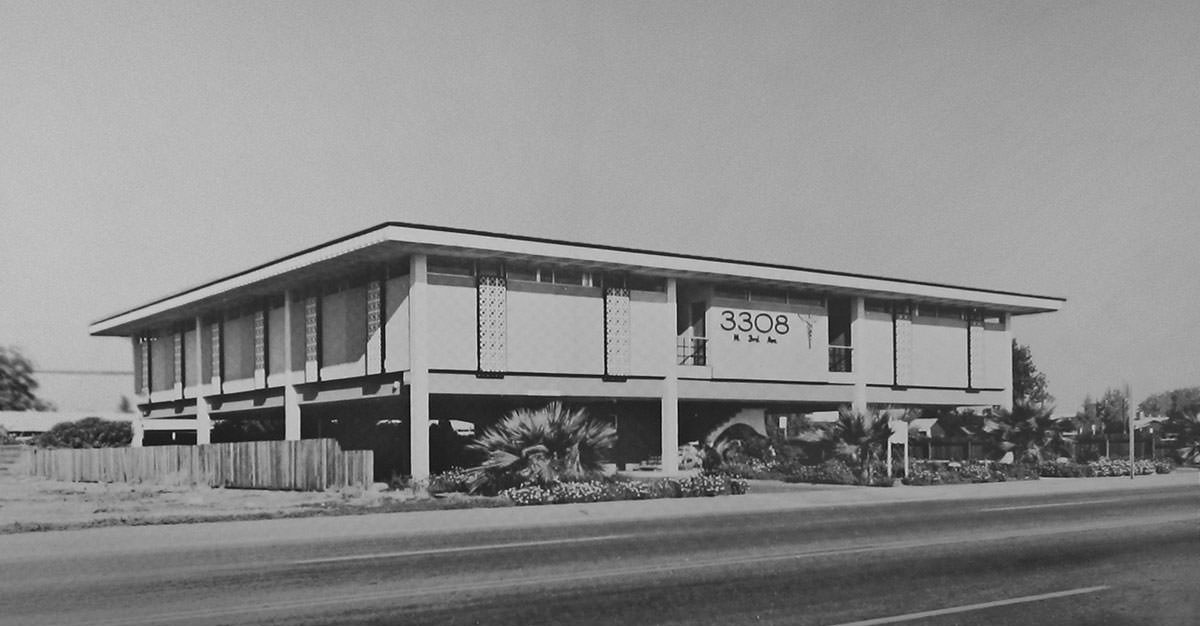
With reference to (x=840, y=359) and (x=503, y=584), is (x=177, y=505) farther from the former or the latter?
(x=840, y=359)

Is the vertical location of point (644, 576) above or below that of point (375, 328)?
below

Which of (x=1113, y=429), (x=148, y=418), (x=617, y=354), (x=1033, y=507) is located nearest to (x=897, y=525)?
(x=1033, y=507)

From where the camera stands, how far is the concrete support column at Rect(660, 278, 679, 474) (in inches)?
1439

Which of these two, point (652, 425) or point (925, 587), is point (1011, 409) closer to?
point (652, 425)

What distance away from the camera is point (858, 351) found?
141ft

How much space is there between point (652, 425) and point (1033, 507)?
1942 cm

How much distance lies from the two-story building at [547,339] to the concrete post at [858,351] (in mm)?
76

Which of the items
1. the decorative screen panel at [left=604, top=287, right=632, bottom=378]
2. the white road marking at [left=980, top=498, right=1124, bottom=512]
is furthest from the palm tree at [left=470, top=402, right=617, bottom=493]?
the white road marking at [left=980, top=498, right=1124, bottom=512]

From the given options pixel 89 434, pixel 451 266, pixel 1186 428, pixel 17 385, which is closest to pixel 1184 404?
pixel 1186 428

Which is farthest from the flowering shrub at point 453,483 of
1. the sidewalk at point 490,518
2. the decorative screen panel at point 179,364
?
the decorative screen panel at point 179,364

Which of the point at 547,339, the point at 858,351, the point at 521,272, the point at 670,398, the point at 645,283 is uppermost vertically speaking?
the point at 521,272

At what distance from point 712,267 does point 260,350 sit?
1700 cm

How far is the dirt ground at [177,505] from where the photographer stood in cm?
2305

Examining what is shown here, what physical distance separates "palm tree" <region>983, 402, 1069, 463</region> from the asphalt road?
22303 mm
